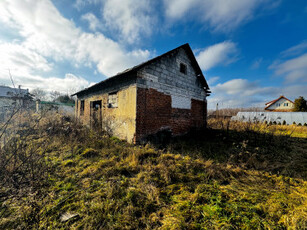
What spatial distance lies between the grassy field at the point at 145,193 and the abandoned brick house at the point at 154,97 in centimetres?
207

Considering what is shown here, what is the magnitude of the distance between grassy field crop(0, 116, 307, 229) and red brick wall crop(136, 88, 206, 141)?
180cm

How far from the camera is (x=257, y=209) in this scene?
2.47m

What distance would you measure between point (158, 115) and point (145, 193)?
4.42m

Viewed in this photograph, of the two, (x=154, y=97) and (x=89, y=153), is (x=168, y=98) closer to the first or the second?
(x=154, y=97)

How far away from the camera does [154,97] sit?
21.7 ft

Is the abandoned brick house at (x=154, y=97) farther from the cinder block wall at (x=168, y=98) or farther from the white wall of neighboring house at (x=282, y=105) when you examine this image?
the white wall of neighboring house at (x=282, y=105)

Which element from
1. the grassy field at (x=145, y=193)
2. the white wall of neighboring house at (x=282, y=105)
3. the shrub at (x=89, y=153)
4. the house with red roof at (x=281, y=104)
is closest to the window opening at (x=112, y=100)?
the shrub at (x=89, y=153)

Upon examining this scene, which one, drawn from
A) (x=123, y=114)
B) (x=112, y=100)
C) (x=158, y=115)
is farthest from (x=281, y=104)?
(x=112, y=100)

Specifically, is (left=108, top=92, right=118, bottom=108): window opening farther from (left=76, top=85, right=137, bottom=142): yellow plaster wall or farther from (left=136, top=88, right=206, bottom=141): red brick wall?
(left=136, top=88, right=206, bottom=141): red brick wall

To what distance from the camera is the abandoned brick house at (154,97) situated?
6105 millimetres

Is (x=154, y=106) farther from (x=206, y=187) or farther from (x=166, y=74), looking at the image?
(x=206, y=187)

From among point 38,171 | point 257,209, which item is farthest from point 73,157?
point 257,209

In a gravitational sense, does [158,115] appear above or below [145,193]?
above

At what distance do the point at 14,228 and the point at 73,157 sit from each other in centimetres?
271
